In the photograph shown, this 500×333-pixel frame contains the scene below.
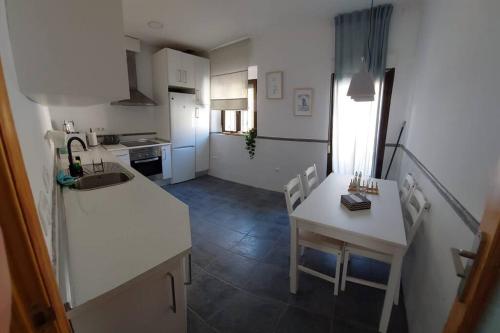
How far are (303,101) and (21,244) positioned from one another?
11.4ft

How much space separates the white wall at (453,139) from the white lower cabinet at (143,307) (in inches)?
49.0

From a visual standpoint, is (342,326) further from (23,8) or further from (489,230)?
(23,8)

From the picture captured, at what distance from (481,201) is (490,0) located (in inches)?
38.6

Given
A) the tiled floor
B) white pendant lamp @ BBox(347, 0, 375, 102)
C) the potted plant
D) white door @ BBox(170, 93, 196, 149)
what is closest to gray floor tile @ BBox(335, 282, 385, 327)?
the tiled floor

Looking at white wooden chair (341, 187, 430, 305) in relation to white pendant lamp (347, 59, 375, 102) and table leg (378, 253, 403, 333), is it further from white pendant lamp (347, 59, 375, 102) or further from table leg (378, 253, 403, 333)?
white pendant lamp (347, 59, 375, 102)

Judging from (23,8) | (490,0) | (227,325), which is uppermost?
(490,0)

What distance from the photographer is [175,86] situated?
13.4 feet

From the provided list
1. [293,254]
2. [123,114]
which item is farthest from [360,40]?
[123,114]

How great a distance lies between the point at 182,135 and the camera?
14.1ft

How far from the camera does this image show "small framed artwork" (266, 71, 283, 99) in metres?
3.60

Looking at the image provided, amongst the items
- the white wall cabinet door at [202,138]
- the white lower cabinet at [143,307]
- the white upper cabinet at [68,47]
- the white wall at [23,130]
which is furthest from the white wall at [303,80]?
the white wall at [23,130]

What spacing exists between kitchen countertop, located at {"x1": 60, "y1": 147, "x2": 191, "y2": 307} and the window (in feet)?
9.40

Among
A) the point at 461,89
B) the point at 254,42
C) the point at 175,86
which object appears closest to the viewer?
the point at 461,89

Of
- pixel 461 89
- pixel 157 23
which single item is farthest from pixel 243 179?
pixel 461 89
